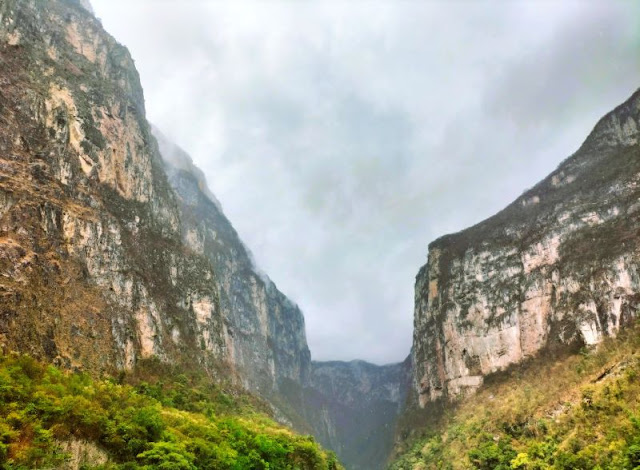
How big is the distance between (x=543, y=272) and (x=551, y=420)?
150 feet

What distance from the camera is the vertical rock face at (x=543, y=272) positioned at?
89.1 meters

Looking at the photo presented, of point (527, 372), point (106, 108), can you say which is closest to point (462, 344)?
point (527, 372)

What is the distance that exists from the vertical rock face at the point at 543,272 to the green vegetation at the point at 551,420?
7.14 meters

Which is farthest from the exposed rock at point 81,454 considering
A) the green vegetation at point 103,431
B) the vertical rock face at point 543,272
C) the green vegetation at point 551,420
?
the vertical rock face at point 543,272

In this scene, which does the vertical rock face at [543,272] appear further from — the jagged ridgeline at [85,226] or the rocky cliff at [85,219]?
the jagged ridgeline at [85,226]

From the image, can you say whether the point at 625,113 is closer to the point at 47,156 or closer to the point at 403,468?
the point at 403,468

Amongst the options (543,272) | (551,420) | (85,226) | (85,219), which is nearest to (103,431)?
(85,226)

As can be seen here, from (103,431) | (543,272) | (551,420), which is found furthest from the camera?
(543,272)

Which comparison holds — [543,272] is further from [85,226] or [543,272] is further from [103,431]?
[103,431]

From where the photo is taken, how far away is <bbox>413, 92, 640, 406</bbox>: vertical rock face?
89.1 m

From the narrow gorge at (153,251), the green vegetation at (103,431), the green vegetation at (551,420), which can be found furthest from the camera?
the narrow gorge at (153,251)

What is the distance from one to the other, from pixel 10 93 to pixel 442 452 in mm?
91518

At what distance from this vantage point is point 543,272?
352 feet

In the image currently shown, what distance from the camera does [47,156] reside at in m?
66.1
